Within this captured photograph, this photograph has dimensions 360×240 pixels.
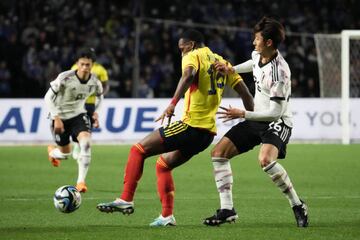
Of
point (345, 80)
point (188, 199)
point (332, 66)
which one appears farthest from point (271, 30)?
point (332, 66)

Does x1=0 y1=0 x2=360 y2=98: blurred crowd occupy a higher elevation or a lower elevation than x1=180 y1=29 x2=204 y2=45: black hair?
lower

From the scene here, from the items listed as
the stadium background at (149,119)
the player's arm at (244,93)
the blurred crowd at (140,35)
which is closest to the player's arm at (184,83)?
the player's arm at (244,93)

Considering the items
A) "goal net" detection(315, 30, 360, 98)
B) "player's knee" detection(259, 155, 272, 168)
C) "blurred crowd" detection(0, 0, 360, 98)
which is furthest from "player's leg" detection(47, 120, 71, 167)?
"goal net" detection(315, 30, 360, 98)

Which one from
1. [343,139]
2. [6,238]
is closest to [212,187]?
[6,238]

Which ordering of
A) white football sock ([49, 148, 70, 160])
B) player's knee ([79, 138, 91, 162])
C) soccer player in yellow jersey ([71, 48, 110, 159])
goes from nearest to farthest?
player's knee ([79, 138, 91, 162]), soccer player in yellow jersey ([71, 48, 110, 159]), white football sock ([49, 148, 70, 160])

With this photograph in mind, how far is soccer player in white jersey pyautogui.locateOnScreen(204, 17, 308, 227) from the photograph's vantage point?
8930 millimetres

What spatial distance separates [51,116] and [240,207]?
135 inches

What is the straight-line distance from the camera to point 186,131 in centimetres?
920

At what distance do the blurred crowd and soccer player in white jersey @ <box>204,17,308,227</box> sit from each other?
48.7 ft

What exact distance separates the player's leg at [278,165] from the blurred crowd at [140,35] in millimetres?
14999

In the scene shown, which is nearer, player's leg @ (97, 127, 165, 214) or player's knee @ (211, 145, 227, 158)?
player's leg @ (97, 127, 165, 214)

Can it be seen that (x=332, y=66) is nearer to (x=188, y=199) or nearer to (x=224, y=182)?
(x=188, y=199)

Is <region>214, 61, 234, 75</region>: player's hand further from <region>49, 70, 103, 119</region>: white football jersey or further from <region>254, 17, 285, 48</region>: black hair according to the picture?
<region>49, 70, 103, 119</region>: white football jersey

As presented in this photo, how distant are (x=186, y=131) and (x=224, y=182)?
676 millimetres
